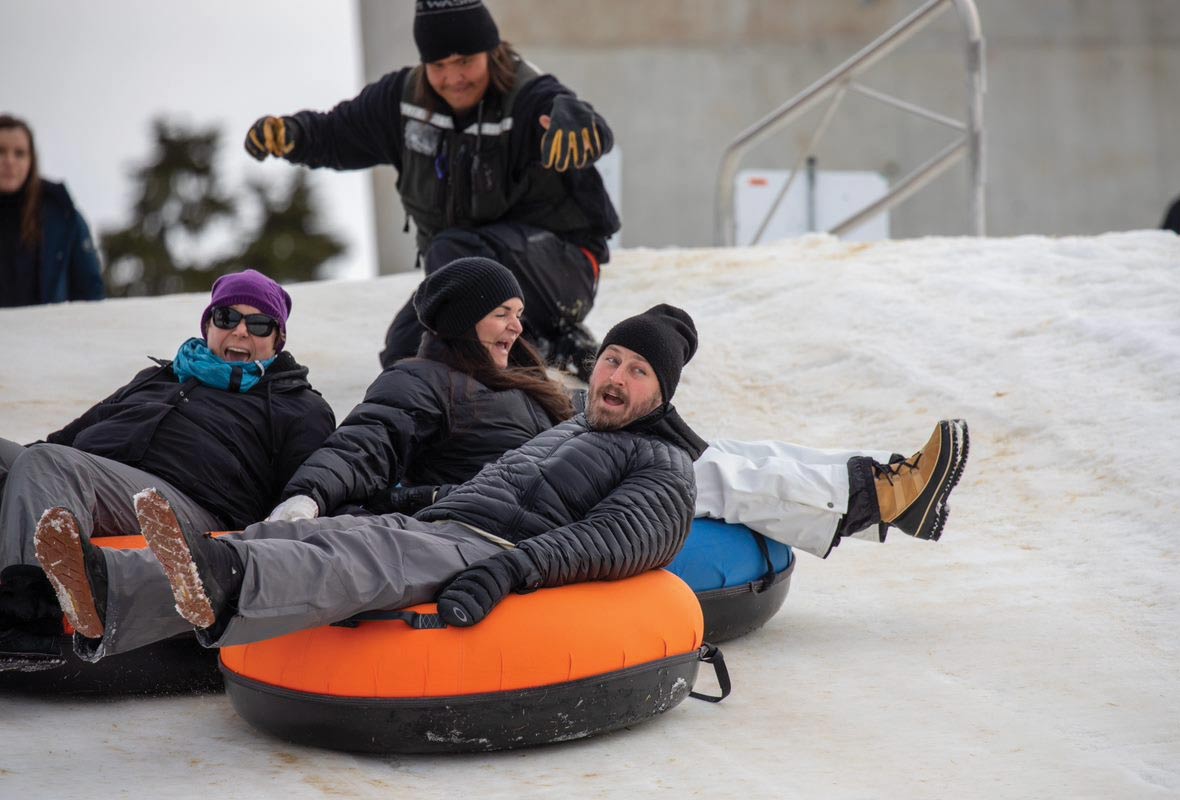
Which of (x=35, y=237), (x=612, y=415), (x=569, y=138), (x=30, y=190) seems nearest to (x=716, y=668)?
(x=612, y=415)

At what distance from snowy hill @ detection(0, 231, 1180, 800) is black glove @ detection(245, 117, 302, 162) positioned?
3.36 feet

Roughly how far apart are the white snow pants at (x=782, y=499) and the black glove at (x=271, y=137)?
228 centimetres

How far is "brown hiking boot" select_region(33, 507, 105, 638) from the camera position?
2406mm

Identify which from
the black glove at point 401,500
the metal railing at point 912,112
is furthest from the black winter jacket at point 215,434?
the metal railing at point 912,112

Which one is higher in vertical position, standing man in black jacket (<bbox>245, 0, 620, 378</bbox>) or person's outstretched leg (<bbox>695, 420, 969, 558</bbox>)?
standing man in black jacket (<bbox>245, 0, 620, 378</bbox>)

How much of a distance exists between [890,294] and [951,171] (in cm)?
578

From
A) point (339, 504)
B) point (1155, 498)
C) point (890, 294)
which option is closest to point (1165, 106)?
point (890, 294)

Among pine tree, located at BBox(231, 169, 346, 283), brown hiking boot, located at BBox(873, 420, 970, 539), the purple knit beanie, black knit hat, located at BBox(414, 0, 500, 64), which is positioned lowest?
pine tree, located at BBox(231, 169, 346, 283)

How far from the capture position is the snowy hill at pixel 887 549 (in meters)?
2.67

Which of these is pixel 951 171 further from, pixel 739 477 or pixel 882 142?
pixel 739 477

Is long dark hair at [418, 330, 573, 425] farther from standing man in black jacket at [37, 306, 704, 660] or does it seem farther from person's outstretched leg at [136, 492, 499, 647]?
person's outstretched leg at [136, 492, 499, 647]

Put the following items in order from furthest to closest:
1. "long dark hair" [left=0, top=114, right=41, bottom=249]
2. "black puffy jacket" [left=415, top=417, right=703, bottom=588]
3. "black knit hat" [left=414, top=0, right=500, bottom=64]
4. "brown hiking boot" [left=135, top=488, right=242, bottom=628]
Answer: "long dark hair" [left=0, top=114, right=41, bottom=249]
"black knit hat" [left=414, top=0, right=500, bottom=64]
"black puffy jacket" [left=415, top=417, right=703, bottom=588]
"brown hiking boot" [left=135, top=488, right=242, bottom=628]

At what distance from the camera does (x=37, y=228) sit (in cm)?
669

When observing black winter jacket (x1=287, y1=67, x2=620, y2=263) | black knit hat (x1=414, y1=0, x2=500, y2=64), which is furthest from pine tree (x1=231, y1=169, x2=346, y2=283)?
black knit hat (x1=414, y1=0, x2=500, y2=64)
